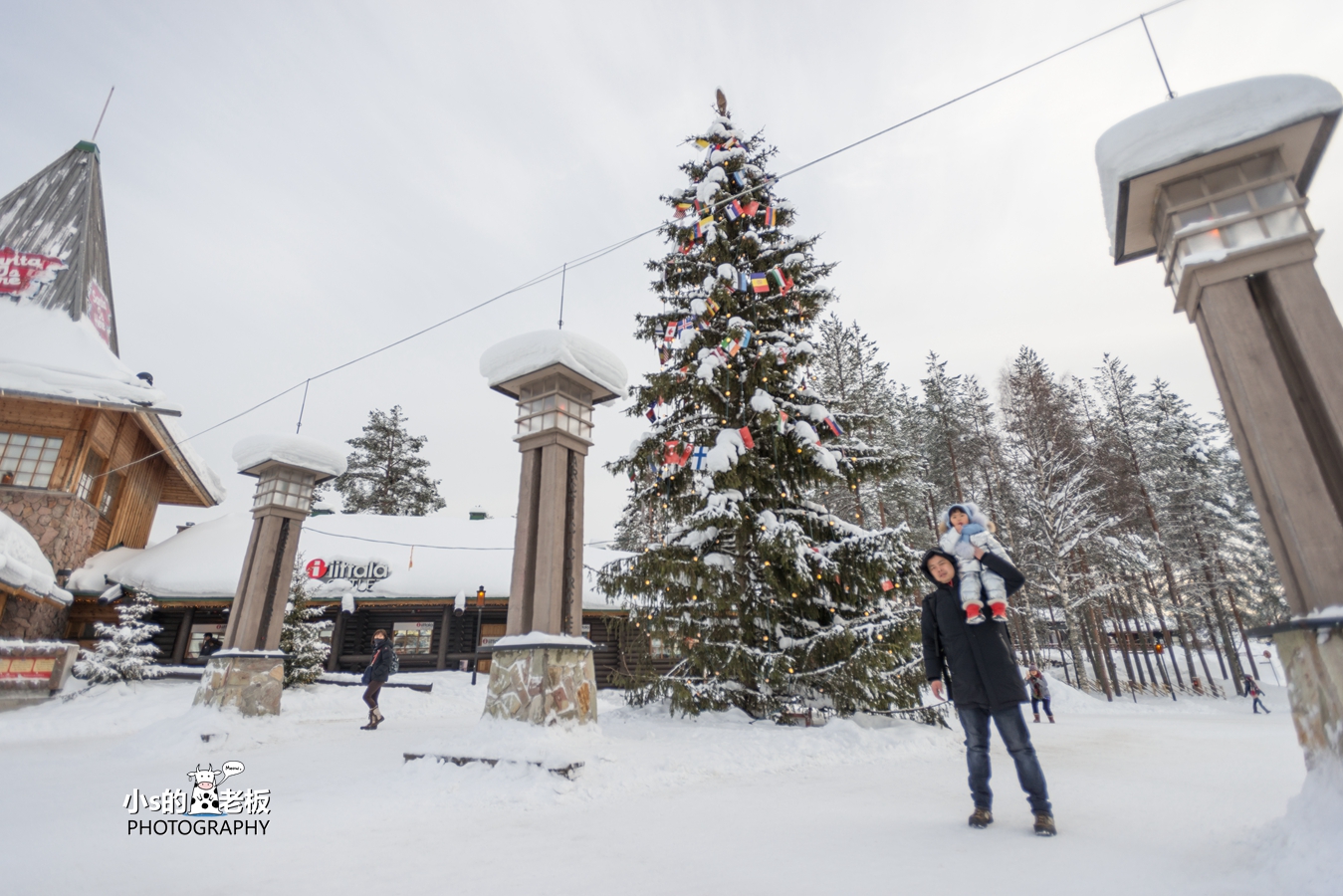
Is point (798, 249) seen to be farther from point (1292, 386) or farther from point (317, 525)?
point (317, 525)

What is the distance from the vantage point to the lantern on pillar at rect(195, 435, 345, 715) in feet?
34.1

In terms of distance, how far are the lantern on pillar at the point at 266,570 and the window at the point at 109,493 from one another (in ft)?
35.5

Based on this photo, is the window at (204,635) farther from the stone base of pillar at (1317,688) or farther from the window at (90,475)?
the stone base of pillar at (1317,688)

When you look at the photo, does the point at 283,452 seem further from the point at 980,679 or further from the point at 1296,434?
the point at 1296,434

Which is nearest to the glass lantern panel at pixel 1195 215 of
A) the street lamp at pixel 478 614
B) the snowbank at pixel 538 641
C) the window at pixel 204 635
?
the snowbank at pixel 538 641

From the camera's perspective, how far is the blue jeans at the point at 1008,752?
364 centimetres

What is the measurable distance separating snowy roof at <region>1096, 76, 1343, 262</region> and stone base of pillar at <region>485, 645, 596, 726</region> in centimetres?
613

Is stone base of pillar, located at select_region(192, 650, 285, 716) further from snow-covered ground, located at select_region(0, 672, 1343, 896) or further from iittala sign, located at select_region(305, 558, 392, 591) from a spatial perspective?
iittala sign, located at select_region(305, 558, 392, 591)

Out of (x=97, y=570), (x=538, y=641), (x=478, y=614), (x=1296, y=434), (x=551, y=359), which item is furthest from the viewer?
(x=478, y=614)

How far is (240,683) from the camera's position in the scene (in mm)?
10367

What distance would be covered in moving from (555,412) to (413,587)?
589 inches

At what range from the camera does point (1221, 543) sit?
27.2 m

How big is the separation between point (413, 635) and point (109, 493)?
32.8 feet

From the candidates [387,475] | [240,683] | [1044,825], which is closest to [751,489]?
[1044,825]
